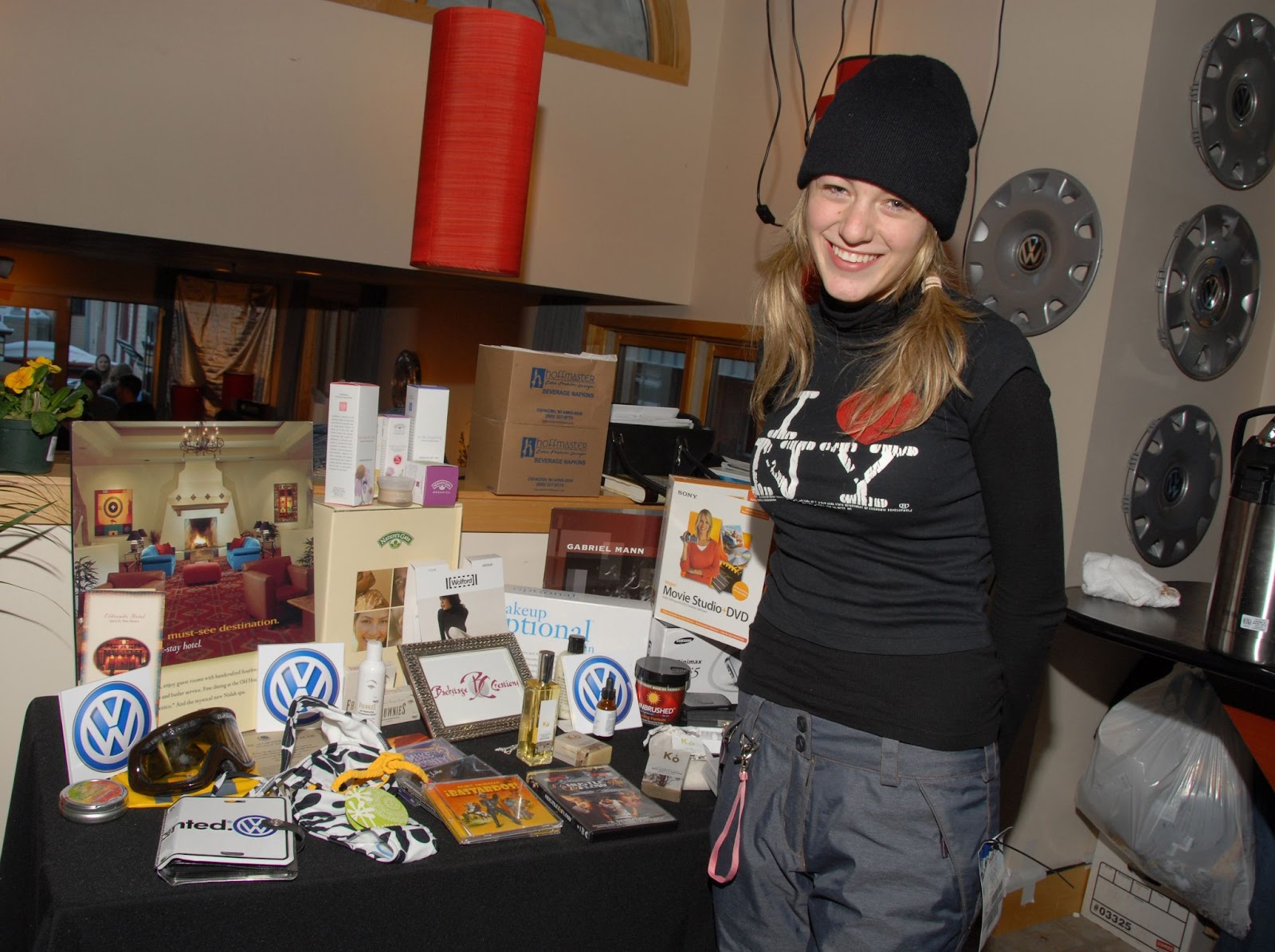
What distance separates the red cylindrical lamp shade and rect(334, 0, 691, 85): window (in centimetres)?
227

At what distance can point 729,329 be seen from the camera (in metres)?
4.40

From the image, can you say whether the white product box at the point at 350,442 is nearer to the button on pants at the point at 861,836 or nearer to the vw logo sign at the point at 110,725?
the vw logo sign at the point at 110,725

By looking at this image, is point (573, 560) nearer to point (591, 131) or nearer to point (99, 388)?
point (591, 131)

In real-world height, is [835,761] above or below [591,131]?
below

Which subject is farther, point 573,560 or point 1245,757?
point 1245,757

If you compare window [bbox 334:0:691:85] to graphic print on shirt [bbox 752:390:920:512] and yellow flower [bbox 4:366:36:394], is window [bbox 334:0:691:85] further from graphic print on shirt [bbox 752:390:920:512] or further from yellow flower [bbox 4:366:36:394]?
graphic print on shirt [bbox 752:390:920:512]

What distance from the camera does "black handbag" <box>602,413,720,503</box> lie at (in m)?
2.37

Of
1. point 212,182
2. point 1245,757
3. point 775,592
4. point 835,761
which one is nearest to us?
point 835,761

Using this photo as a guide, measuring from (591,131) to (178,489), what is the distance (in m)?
3.33

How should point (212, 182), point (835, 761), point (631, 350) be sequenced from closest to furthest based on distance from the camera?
point (835, 761) < point (212, 182) < point (631, 350)

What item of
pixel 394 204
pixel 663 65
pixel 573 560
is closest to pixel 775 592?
pixel 573 560

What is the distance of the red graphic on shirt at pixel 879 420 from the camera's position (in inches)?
45.5

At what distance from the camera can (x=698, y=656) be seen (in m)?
2.06

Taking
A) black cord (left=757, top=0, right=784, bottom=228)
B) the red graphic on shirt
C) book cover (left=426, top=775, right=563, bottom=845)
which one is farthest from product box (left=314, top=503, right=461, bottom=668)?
black cord (left=757, top=0, right=784, bottom=228)
